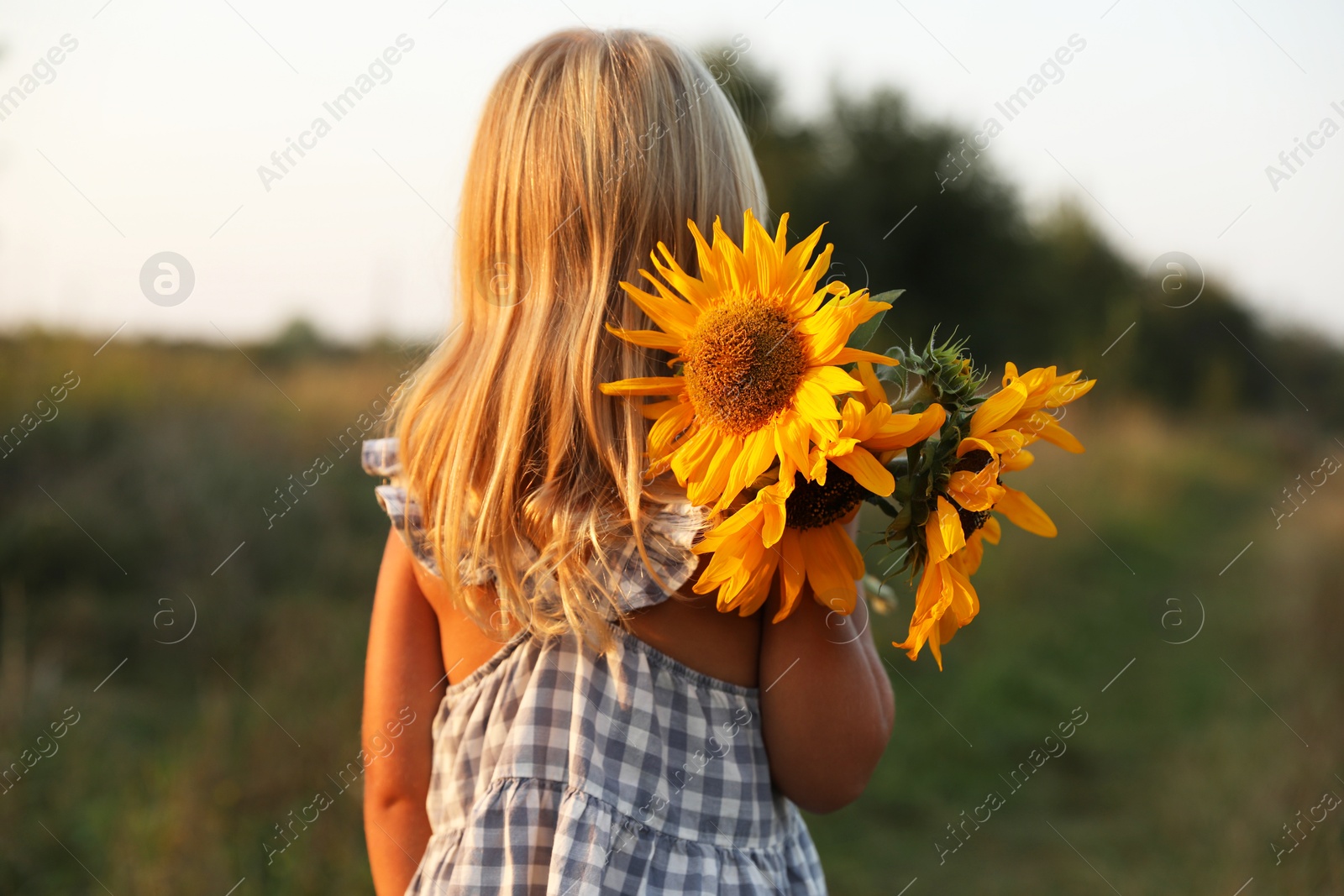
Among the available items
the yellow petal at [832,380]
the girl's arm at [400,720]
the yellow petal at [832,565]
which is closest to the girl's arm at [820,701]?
the yellow petal at [832,565]

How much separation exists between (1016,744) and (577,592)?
151 inches

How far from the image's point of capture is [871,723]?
140 centimetres

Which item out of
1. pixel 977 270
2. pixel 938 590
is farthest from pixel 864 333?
pixel 977 270

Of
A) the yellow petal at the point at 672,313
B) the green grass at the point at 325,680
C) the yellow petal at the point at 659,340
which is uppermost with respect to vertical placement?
the yellow petal at the point at 672,313

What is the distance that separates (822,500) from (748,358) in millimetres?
203

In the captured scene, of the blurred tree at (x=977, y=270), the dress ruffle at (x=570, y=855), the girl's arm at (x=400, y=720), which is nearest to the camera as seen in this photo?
the dress ruffle at (x=570, y=855)

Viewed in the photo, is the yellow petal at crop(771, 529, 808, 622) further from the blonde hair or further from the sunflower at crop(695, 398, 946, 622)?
the blonde hair

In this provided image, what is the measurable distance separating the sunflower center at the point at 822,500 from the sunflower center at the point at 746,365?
10 centimetres

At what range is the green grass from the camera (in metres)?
3.20

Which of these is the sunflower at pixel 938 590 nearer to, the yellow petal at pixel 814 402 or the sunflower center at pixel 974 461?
the sunflower center at pixel 974 461

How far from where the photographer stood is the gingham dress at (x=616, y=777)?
4.37 ft

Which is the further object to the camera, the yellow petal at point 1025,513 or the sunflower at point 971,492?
the yellow petal at point 1025,513

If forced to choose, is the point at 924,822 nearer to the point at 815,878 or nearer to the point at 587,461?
the point at 815,878

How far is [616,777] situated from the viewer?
1358 millimetres
